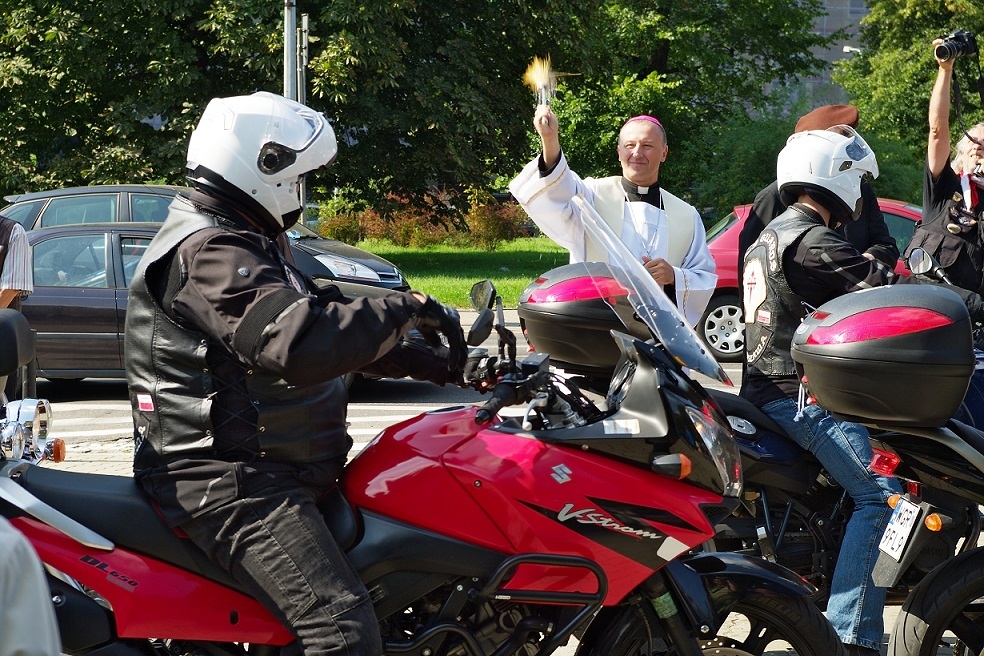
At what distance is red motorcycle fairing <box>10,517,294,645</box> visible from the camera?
98.1 inches

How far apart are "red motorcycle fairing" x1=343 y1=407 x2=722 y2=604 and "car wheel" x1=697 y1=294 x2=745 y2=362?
28.8 ft

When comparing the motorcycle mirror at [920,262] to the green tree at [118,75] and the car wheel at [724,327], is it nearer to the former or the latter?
the car wheel at [724,327]

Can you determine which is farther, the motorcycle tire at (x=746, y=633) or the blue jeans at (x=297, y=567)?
the motorcycle tire at (x=746, y=633)

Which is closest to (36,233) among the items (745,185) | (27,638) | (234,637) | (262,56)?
(234,637)

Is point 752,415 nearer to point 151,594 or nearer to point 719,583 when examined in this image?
point 719,583

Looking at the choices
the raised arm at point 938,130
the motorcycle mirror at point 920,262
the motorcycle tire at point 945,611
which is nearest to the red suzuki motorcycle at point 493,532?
the motorcycle tire at point 945,611

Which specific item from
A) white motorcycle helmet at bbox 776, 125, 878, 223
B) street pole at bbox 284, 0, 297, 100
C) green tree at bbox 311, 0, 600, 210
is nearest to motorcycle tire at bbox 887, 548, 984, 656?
white motorcycle helmet at bbox 776, 125, 878, 223

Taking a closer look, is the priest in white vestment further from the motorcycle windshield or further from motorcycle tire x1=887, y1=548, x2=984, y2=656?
motorcycle tire x1=887, y1=548, x2=984, y2=656

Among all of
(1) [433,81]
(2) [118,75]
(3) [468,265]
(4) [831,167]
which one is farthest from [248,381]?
(2) [118,75]

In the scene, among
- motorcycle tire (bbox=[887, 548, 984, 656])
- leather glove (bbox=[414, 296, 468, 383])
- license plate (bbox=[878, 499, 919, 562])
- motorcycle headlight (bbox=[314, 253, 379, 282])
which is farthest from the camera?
motorcycle headlight (bbox=[314, 253, 379, 282])

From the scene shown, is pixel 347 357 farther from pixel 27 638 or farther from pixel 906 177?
pixel 906 177

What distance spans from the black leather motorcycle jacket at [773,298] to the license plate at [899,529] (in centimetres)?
62

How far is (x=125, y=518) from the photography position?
2.53m

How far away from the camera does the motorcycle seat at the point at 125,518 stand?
2523 millimetres
